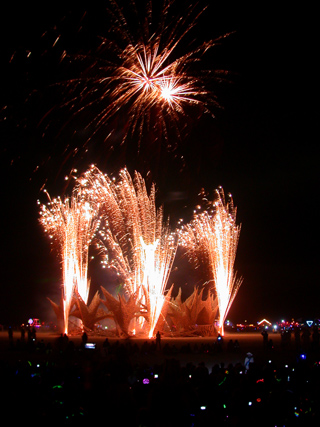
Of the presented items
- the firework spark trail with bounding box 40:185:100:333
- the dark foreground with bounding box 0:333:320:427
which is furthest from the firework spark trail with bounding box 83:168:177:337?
the dark foreground with bounding box 0:333:320:427

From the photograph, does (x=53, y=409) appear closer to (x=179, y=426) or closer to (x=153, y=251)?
(x=179, y=426)

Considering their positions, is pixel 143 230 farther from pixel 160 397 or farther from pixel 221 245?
pixel 160 397

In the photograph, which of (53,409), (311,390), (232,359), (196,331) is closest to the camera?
(53,409)

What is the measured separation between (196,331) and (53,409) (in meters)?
24.0

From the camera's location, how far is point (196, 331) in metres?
29.0

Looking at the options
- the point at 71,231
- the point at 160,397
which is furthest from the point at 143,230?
the point at 160,397

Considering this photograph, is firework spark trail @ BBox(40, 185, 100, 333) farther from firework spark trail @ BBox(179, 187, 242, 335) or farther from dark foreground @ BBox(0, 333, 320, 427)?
dark foreground @ BBox(0, 333, 320, 427)

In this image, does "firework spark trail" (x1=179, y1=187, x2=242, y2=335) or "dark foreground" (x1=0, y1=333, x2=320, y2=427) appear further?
"firework spark trail" (x1=179, y1=187, x2=242, y2=335)

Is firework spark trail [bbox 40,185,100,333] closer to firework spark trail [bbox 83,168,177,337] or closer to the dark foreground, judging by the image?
firework spark trail [bbox 83,168,177,337]

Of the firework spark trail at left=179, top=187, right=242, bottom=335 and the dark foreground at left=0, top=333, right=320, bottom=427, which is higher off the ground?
the firework spark trail at left=179, top=187, right=242, bottom=335

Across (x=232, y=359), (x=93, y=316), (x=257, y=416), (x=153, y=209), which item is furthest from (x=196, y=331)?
(x=257, y=416)

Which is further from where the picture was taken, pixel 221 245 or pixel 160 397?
pixel 221 245

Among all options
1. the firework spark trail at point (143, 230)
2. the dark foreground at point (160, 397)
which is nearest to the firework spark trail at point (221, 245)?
the firework spark trail at point (143, 230)

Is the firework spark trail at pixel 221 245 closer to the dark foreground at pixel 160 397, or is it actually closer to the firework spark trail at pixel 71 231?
the firework spark trail at pixel 71 231
